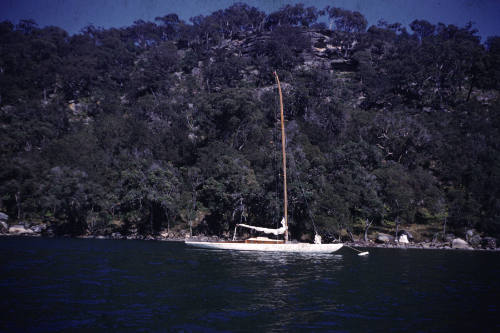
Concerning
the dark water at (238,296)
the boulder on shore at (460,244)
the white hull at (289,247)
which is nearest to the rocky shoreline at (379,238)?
the boulder on shore at (460,244)

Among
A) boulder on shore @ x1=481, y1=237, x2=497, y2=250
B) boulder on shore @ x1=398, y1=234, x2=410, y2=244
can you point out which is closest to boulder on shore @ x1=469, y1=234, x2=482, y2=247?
boulder on shore @ x1=481, y1=237, x2=497, y2=250

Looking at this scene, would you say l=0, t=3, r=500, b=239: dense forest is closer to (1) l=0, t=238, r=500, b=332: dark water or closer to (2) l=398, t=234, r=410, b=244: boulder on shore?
(2) l=398, t=234, r=410, b=244: boulder on shore

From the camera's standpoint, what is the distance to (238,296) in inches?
731

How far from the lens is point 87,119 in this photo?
117000 millimetres

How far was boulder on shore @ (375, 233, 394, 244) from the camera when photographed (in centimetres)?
5899

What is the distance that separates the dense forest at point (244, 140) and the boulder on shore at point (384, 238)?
2.86 metres

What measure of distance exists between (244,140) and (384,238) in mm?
38149

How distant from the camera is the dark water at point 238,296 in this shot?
14.2 metres

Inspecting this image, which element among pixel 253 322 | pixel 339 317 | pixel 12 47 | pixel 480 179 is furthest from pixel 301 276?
pixel 12 47

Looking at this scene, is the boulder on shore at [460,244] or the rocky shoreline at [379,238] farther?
the rocky shoreline at [379,238]

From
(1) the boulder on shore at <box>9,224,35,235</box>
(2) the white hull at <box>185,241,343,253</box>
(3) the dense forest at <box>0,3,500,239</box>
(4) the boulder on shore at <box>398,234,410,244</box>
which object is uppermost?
(3) the dense forest at <box>0,3,500,239</box>

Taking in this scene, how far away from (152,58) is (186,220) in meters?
95.2

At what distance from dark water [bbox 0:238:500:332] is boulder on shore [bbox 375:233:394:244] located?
27636mm

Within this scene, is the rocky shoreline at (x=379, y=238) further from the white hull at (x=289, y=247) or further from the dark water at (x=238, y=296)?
the dark water at (x=238, y=296)
